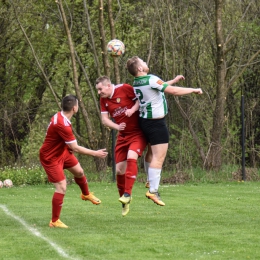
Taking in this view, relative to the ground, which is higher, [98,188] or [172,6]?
[172,6]

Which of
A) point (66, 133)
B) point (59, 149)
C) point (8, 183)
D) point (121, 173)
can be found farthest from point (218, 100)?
point (66, 133)

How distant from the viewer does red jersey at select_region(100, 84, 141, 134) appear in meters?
9.72

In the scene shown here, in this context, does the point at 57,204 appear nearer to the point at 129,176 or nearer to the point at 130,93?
the point at 129,176

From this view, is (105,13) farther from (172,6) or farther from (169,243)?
(169,243)

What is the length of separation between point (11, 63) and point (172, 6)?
6137 millimetres

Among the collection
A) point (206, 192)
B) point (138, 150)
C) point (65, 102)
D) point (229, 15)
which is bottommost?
point (206, 192)

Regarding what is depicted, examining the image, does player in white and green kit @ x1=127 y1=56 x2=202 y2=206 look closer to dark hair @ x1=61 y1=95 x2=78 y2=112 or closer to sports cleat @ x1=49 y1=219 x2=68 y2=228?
A: dark hair @ x1=61 y1=95 x2=78 y2=112

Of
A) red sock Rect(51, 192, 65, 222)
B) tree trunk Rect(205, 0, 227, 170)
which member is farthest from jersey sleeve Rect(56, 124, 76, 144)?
tree trunk Rect(205, 0, 227, 170)

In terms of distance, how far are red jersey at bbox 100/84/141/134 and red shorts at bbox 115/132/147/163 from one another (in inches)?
3.4

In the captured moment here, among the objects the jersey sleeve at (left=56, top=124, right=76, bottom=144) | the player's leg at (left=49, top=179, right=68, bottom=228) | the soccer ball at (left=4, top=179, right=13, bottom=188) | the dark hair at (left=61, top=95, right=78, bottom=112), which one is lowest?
the soccer ball at (left=4, top=179, right=13, bottom=188)

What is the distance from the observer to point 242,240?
25.6ft

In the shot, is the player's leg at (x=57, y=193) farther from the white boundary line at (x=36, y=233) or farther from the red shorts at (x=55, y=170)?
the white boundary line at (x=36, y=233)

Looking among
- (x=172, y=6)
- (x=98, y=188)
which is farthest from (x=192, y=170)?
(x=172, y=6)

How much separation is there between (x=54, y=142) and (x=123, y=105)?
1.15 metres
